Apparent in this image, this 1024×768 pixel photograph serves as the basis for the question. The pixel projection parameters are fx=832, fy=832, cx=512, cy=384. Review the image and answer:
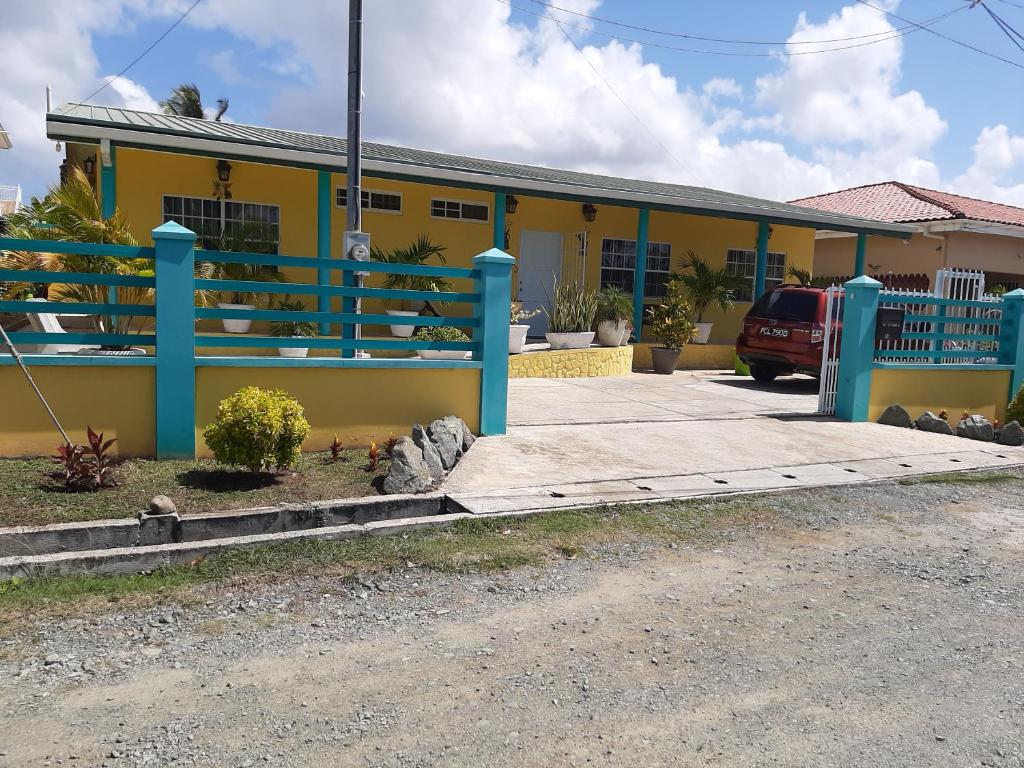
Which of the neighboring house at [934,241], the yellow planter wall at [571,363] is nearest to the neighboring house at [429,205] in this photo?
the yellow planter wall at [571,363]

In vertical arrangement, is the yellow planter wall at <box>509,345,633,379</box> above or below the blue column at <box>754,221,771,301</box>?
below

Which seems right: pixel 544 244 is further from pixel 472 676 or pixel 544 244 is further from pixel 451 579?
pixel 472 676

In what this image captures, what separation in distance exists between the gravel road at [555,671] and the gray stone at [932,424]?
5693 millimetres

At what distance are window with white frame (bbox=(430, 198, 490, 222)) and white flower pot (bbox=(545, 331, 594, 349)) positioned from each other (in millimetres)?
3223

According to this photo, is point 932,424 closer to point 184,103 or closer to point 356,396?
point 356,396

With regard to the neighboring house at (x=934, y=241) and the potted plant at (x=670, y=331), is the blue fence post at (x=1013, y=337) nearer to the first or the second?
the potted plant at (x=670, y=331)

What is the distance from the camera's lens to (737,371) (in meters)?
15.8

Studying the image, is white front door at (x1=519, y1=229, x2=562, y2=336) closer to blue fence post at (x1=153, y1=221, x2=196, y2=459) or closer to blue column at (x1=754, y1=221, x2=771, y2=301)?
blue column at (x1=754, y1=221, x2=771, y2=301)

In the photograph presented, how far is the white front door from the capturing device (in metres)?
16.3

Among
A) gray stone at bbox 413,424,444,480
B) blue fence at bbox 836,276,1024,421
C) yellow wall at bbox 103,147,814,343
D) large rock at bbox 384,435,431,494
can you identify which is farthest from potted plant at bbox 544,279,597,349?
large rock at bbox 384,435,431,494

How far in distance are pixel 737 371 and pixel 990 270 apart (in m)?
9.70

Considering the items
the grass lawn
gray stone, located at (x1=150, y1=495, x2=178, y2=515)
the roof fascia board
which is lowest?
the grass lawn

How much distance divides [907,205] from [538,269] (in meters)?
12.2

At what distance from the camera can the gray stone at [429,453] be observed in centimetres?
659
